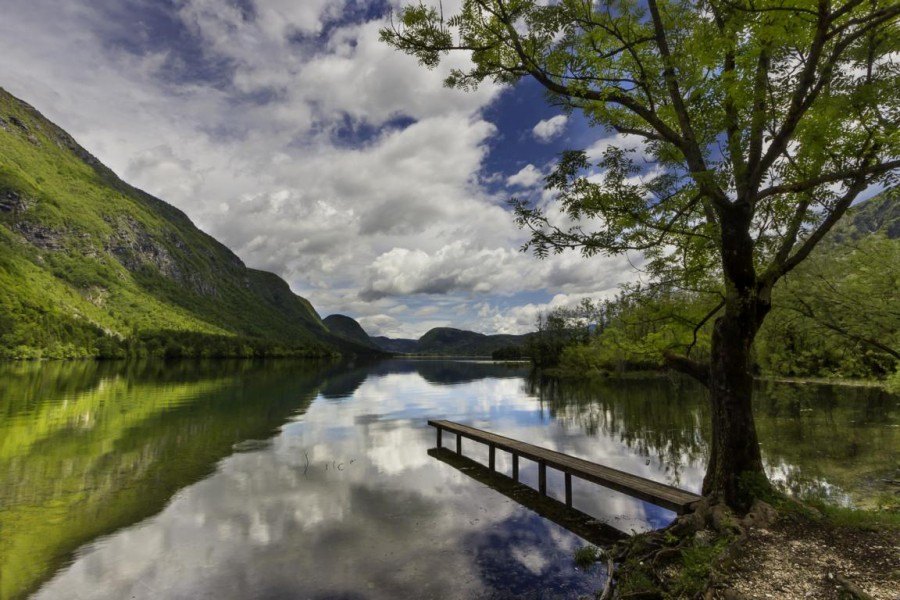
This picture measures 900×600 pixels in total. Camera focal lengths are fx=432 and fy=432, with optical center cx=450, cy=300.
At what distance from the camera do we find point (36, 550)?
11156 mm

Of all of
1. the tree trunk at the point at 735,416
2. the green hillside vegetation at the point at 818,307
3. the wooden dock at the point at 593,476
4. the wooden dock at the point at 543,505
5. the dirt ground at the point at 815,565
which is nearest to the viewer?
the dirt ground at the point at 815,565

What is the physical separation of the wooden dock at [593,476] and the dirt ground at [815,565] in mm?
2698

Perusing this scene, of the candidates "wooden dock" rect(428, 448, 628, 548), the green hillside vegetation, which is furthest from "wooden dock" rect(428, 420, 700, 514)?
the green hillside vegetation

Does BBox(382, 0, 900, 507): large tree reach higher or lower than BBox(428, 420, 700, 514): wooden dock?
higher

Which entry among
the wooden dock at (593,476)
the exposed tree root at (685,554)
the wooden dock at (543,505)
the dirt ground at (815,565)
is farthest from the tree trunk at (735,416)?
the wooden dock at (543,505)

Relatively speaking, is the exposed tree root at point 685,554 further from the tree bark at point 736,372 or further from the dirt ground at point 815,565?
the tree bark at point 736,372

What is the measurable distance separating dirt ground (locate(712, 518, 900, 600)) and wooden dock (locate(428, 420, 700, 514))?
2.70 meters

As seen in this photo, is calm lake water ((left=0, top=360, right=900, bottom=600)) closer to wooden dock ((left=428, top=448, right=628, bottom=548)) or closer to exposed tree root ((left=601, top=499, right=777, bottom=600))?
wooden dock ((left=428, top=448, right=628, bottom=548))

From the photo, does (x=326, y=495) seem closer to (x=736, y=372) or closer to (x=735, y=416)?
(x=735, y=416)

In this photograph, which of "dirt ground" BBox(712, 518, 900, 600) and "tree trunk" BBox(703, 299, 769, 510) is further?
"tree trunk" BBox(703, 299, 769, 510)

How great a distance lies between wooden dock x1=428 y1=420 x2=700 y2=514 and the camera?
11594mm

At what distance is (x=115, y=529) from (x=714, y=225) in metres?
18.3

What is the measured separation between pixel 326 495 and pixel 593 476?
9.58 metres

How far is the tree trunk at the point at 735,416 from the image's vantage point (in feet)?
31.6
